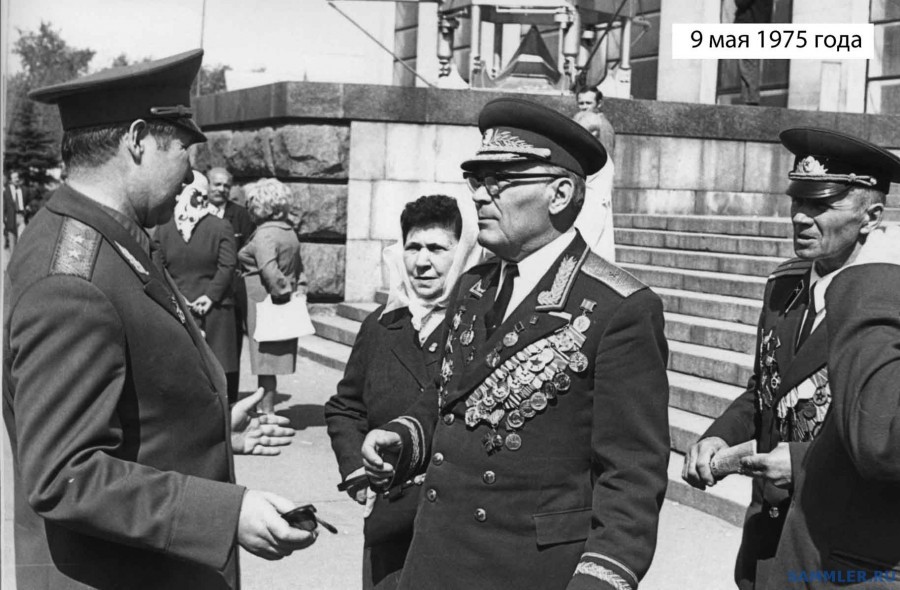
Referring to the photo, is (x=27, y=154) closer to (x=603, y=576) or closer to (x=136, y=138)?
(x=136, y=138)

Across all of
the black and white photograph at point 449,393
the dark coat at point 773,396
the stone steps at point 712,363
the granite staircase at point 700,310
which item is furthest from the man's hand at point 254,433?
the stone steps at point 712,363

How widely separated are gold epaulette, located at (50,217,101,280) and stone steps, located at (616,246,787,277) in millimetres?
7828

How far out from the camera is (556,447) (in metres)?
2.77

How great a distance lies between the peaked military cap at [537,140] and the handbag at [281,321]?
555 cm

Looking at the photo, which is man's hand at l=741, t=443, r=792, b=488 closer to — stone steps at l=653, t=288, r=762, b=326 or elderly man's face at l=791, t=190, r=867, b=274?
elderly man's face at l=791, t=190, r=867, b=274

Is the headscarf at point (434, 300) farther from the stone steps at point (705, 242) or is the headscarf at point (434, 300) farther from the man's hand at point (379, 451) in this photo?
the stone steps at point (705, 242)

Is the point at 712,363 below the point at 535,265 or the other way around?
below

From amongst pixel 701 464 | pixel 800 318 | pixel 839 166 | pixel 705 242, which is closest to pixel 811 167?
pixel 839 166

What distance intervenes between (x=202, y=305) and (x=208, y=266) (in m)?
0.28

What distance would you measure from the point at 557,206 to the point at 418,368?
86 cm

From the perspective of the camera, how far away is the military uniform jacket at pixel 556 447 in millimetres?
2646

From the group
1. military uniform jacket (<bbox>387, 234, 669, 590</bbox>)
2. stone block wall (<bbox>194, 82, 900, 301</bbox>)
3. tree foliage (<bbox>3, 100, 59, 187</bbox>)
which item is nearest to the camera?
military uniform jacket (<bbox>387, 234, 669, 590</bbox>)

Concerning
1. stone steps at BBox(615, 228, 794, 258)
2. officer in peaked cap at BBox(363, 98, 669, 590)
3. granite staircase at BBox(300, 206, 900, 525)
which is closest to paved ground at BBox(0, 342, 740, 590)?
granite staircase at BBox(300, 206, 900, 525)

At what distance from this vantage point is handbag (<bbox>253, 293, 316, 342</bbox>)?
27.6ft
